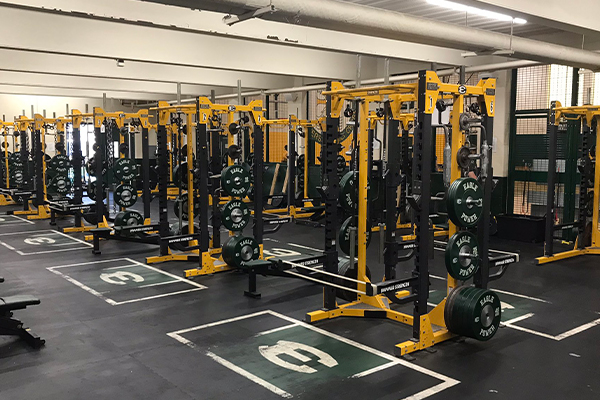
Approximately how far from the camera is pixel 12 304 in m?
4.70

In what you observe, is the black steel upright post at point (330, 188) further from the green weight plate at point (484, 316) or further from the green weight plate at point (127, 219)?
the green weight plate at point (127, 219)

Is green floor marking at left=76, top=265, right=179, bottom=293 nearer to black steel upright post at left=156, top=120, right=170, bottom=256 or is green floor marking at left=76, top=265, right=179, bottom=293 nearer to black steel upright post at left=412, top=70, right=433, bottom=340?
black steel upright post at left=156, top=120, right=170, bottom=256

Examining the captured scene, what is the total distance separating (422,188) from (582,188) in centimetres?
510

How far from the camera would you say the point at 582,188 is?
27.2 feet

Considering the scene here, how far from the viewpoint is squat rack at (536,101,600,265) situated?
26.1 feet

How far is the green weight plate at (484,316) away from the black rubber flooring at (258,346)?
0.47 ft

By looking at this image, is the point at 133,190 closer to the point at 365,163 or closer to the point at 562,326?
the point at 365,163

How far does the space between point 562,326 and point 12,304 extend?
16.5 feet

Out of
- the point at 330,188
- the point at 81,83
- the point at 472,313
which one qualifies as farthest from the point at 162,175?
the point at 81,83

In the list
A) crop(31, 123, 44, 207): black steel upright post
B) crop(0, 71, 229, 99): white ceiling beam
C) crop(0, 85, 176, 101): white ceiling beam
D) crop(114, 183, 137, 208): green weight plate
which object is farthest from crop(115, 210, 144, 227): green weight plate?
crop(0, 85, 176, 101): white ceiling beam

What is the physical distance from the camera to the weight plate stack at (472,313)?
4520mm

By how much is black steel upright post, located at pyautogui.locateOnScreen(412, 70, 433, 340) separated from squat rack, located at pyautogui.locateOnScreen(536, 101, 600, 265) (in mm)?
4169

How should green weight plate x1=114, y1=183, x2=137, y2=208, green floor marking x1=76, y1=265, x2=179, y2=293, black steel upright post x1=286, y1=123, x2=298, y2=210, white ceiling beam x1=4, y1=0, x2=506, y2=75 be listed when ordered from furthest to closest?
black steel upright post x1=286, y1=123, x2=298, y2=210, green weight plate x1=114, y1=183, x2=137, y2=208, green floor marking x1=76, y1=265, x2=179, y2=293, white ceiling beam x1=4, y1=0, x2=506, y2=75

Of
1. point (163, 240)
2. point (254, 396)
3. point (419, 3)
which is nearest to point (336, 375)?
point (254, 396)
